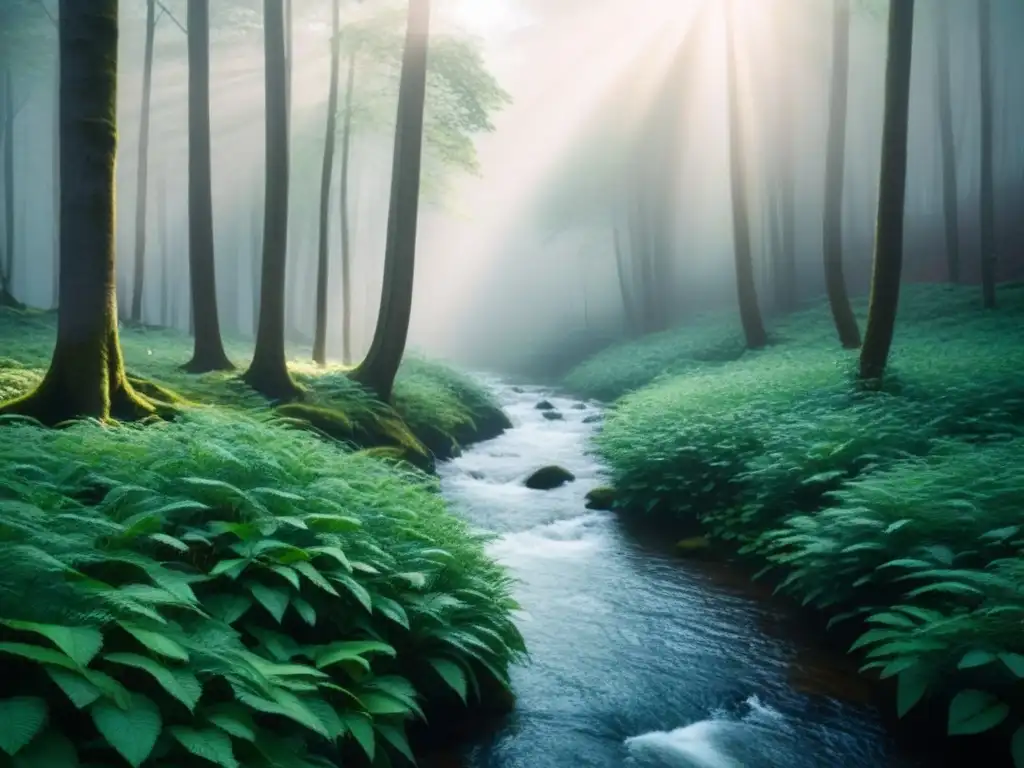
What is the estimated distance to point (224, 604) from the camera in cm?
391

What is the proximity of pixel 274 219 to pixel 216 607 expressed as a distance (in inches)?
396

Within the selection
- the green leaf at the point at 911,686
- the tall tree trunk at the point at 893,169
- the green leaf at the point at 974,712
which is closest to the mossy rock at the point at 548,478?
the tall tree trunk at the point at 893,169

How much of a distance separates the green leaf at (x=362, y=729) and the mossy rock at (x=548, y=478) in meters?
9.35

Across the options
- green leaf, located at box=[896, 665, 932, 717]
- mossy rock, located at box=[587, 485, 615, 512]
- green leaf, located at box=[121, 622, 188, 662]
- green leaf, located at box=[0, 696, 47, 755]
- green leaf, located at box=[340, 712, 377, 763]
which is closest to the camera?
green leaf, located at box=[0, 696, 47, 755]

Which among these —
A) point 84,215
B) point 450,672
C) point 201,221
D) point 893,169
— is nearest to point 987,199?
point 893,169

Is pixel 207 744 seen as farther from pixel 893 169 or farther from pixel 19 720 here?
pixel 893 169

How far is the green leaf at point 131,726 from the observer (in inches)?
101

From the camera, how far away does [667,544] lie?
9.59 metres

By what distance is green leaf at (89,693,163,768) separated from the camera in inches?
101

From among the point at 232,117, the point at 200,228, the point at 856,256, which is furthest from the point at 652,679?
the point at 856,256

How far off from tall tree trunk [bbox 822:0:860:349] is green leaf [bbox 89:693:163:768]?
55.2 feet

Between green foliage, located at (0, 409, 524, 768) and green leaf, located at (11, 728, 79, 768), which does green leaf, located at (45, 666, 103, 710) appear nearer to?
green foliage, located at (0, 409, 524, 768)

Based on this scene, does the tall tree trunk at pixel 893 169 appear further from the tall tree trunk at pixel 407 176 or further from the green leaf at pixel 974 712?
the tall tree trunk at pixel 407 176

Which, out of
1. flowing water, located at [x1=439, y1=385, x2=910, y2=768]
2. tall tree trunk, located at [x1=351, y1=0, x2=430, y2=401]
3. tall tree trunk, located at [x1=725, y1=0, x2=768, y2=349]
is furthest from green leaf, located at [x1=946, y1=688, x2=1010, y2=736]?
tall tree trunk, located at [x1=725, y1=0, x2=768, y2=349]
